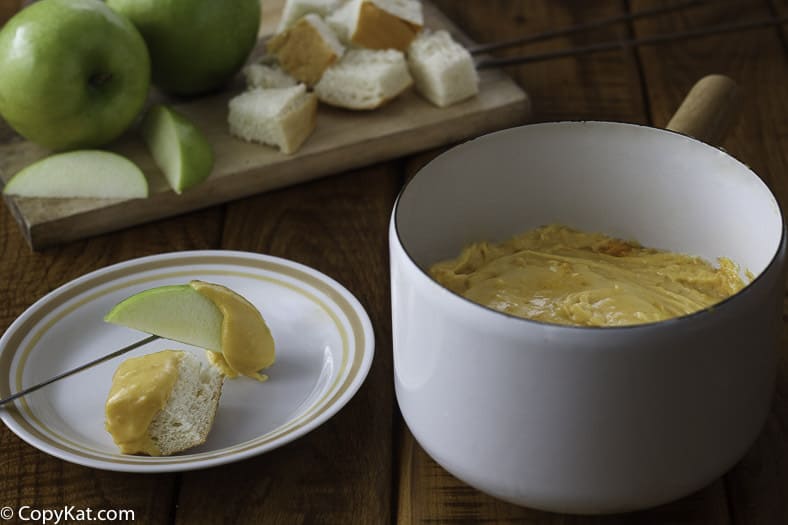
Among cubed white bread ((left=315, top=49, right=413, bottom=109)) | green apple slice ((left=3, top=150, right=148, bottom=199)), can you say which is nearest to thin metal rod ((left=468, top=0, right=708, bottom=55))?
cubed white bread ((left=315, top=49, right=413, bottom=109))

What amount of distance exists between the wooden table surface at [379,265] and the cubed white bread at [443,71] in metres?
0.09

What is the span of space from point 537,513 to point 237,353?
0.30 meters

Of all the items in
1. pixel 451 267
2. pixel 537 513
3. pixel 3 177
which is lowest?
pixel 3 177

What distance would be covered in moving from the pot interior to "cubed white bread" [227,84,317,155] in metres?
0.48

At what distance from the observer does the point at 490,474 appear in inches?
A: 29.7

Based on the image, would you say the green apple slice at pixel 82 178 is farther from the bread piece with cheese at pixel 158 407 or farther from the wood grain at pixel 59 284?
the bread piece with cheese at pixel 158 407

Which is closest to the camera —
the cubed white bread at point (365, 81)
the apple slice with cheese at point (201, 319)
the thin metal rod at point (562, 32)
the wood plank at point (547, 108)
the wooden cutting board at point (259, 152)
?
the wood plank at point (547, 108)

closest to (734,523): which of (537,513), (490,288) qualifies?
(537,513)

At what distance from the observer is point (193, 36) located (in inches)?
57.3

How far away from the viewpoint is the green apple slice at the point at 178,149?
4.32 ft

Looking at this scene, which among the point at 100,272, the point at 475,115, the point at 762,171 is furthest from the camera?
the point at 475,115

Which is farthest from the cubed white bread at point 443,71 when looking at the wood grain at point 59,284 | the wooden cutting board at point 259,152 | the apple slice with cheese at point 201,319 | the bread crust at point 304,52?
the apple slice with cheese at point 201,319

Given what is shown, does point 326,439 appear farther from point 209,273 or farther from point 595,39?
point 595,39

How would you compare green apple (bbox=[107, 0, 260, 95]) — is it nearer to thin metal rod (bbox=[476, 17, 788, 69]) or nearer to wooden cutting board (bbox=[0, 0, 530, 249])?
wooden cutting board (bbox=[0, 0, 530, 249])
